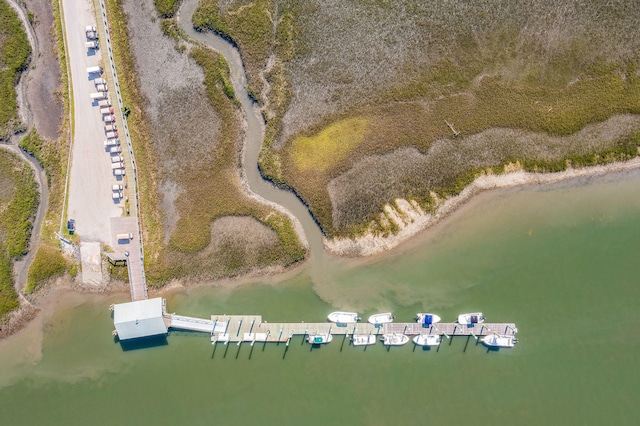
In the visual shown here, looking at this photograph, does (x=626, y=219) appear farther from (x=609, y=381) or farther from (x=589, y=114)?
(x=609, y=381)

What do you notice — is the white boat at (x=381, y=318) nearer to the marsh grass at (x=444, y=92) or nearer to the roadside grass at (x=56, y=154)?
the marsh grass at (x=444, y=92)

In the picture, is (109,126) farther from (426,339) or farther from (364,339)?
(426,339)

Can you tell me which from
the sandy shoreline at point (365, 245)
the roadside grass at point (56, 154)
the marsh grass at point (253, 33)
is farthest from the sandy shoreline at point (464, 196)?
the roadside grass at point (56, 154)

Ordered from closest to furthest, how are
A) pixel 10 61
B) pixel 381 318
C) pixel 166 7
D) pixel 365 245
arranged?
pixel 381 318, pixel 365 245, pixel 10 61, pixel 166 7

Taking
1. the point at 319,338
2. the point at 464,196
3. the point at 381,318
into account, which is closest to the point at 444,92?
the point at 464,196

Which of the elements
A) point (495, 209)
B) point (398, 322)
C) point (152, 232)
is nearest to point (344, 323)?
point (398, 322)

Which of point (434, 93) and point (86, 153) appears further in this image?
point (86, 153)
